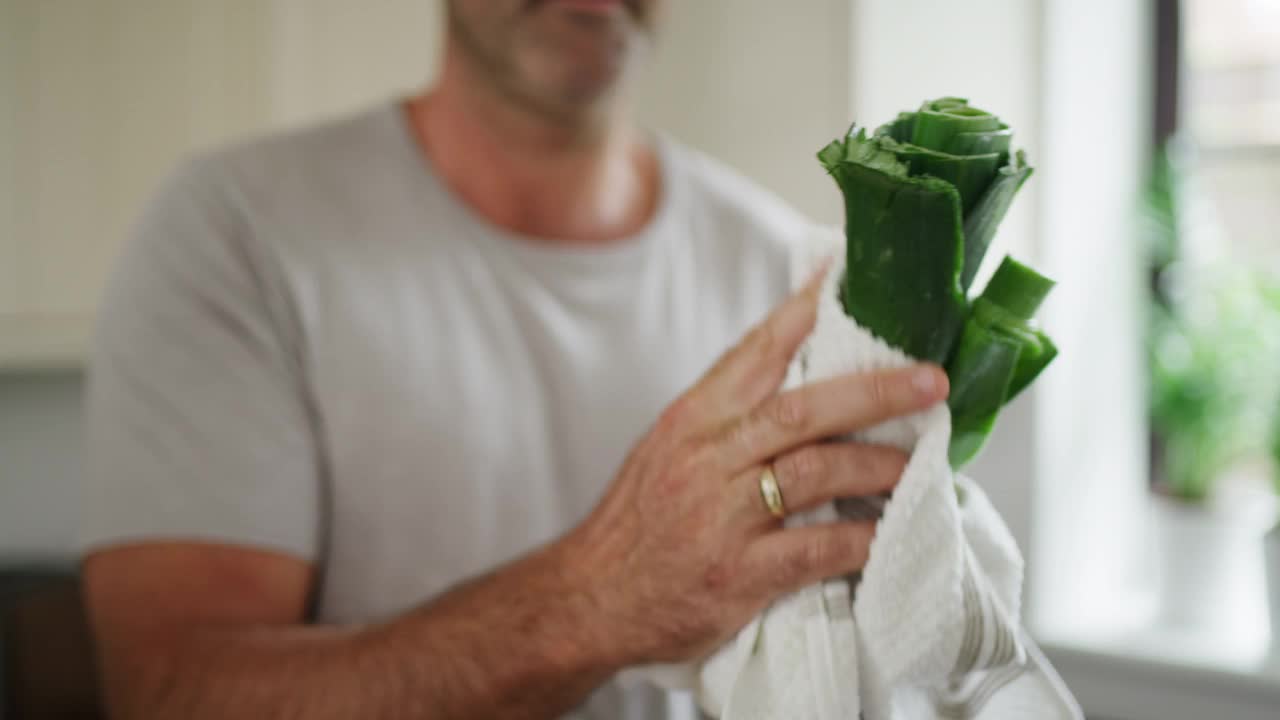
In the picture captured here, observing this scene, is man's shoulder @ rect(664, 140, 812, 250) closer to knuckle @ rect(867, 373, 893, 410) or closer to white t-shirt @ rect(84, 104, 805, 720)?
white t-shirt @ rect(84, 104, 805, 720)

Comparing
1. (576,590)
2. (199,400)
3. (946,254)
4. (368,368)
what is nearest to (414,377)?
(368,368)

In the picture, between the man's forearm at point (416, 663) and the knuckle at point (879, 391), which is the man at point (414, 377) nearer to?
the man's forearm at point (416, 663)

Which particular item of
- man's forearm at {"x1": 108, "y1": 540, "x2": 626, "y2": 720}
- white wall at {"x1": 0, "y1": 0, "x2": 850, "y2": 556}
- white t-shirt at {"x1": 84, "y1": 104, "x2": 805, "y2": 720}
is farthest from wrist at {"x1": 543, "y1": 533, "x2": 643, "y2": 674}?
white wall at {"x1": 0, "y1": 0, "x2": 850, "y2": 556}

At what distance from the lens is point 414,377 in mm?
759

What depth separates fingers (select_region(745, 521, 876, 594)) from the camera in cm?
37

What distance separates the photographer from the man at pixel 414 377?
0.61 metres

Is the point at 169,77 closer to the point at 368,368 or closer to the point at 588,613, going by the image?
the point at 368,368

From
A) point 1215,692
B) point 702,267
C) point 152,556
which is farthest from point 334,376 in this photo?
point 1215,692

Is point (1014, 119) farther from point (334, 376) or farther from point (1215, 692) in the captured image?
point (334, 376)

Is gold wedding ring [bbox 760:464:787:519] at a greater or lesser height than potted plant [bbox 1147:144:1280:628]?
greater

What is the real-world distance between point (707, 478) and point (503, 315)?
1.31 feet

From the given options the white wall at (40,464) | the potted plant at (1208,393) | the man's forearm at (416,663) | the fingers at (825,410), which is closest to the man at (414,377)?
the man's forearm at (416,663)

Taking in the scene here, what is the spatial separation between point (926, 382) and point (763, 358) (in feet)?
Result: 0.28

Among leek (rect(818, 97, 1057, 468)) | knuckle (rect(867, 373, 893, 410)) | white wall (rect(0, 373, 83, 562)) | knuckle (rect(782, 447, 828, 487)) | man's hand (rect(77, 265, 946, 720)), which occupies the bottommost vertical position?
white wall (rect(0, 373, 83, 562))
